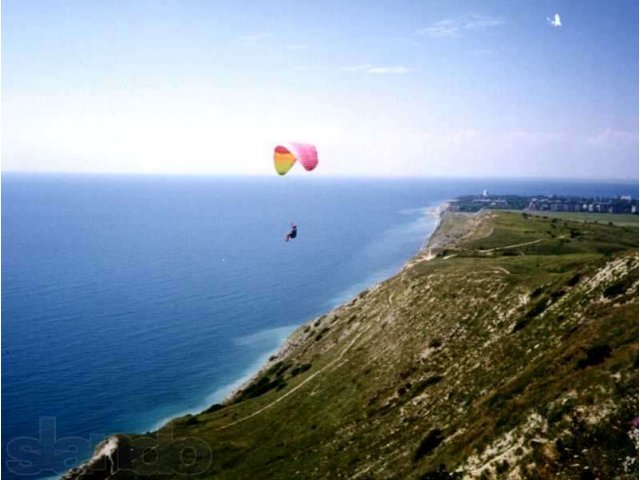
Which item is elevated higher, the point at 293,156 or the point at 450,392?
the point at 293,156

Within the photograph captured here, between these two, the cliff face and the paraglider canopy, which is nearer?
the cliff face

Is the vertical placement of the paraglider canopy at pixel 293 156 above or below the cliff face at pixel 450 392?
above

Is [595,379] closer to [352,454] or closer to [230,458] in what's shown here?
[352,454]

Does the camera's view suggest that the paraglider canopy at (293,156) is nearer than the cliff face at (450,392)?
No

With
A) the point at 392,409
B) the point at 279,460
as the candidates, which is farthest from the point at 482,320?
the point at 279,460

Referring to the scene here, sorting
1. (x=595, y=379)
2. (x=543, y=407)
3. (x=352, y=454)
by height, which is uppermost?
(x=595, y=379)
